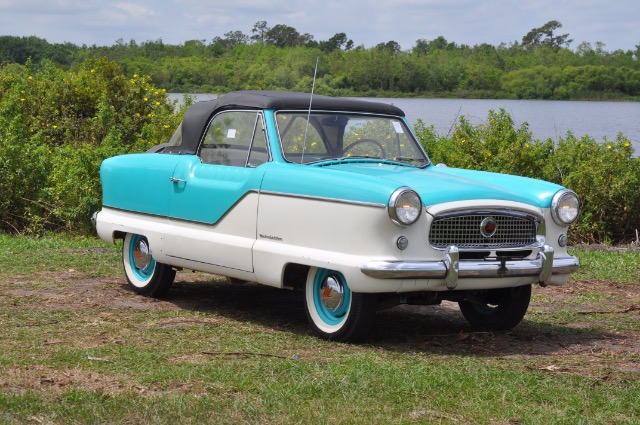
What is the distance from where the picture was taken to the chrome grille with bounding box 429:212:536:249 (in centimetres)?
755

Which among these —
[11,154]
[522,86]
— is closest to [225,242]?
[11,154]

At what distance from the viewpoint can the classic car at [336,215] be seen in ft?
24.3

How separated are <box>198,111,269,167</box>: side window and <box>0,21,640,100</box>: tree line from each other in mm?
14722

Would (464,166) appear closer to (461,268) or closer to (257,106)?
(257,106)

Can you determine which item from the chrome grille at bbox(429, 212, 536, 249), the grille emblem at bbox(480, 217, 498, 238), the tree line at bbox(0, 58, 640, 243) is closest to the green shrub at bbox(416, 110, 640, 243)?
the tree line at bbox(0, 58, 640, 243)

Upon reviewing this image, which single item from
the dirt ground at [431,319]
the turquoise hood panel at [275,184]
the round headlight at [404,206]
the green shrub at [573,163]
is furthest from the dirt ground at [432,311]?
the green shrub at [573,163]

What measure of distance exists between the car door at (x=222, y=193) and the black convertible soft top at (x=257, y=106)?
0.07 m

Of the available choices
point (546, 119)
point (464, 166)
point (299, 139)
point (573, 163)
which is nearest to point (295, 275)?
point (299, 139)

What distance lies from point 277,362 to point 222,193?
2.08m

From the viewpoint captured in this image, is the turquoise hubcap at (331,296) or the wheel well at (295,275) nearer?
the turquoise hubcap at (331,296)

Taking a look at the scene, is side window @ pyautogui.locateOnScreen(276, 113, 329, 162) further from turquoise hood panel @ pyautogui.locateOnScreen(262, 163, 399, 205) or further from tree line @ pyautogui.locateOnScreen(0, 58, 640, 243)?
tree line @ pyautogui.locateOnScreen(0, 58, 640, 243)

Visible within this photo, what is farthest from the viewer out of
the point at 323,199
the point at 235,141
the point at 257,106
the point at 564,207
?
the point at 235,141

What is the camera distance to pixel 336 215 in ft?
24.8

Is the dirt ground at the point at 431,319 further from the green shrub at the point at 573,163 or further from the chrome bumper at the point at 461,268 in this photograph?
the green shrub at the point at 573,163
